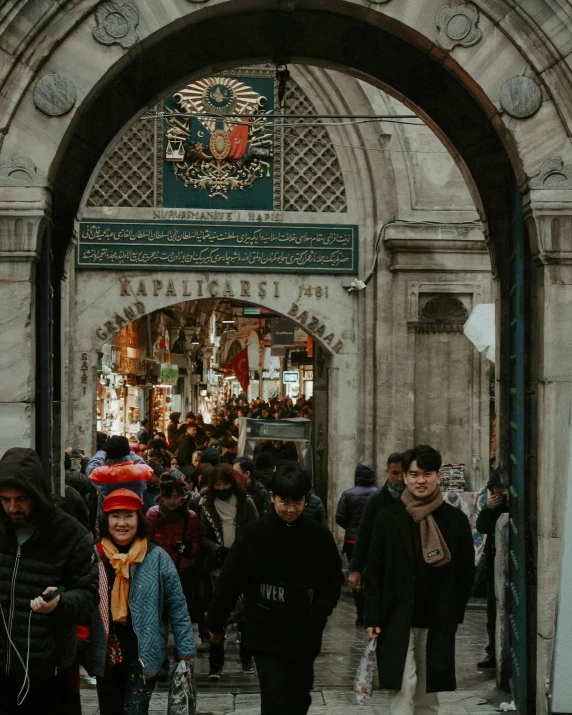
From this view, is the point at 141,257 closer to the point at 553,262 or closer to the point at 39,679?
the point at 553,262

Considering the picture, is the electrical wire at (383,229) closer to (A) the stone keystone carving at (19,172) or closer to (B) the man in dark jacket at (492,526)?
(B) the man in dark jacket at (492,526)

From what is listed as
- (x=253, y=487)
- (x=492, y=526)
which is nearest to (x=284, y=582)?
(x=492, y=526)

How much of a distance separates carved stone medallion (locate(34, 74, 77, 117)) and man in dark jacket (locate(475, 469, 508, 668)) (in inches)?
143

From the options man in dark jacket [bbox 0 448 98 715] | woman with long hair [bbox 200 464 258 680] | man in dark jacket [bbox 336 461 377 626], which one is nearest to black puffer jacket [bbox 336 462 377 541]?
man in dark jacket [bbox 336 461 377 626]

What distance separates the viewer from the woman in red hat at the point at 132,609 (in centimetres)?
552

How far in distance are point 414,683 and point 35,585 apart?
2.03 metres

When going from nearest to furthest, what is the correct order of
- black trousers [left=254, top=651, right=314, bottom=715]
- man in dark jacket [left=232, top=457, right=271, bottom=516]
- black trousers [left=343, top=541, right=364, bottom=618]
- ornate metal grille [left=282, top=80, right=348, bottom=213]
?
black trousers [left=254, top=651, right=314, bottom=715] → black trousers [left=343, top=541, right=364, bottom=618] → man in dark jacket [left=232, top=457, right=271, bottom=516] → ornate metal grille [left=282, top=80, right=348, bottom=213]

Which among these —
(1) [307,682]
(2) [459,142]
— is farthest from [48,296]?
(2) [459,142]

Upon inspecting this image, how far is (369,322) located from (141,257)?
9.86ft

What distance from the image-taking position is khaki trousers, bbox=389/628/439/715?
585 cm

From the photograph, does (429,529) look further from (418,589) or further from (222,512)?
Answer: (222,512)

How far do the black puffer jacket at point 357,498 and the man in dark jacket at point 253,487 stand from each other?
0.76 metres

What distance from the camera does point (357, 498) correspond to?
11.5 metres

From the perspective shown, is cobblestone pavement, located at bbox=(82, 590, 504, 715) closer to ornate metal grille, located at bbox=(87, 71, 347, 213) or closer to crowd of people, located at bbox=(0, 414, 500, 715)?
crowd of people, located at bbox=(0, 414, 500, 715)
